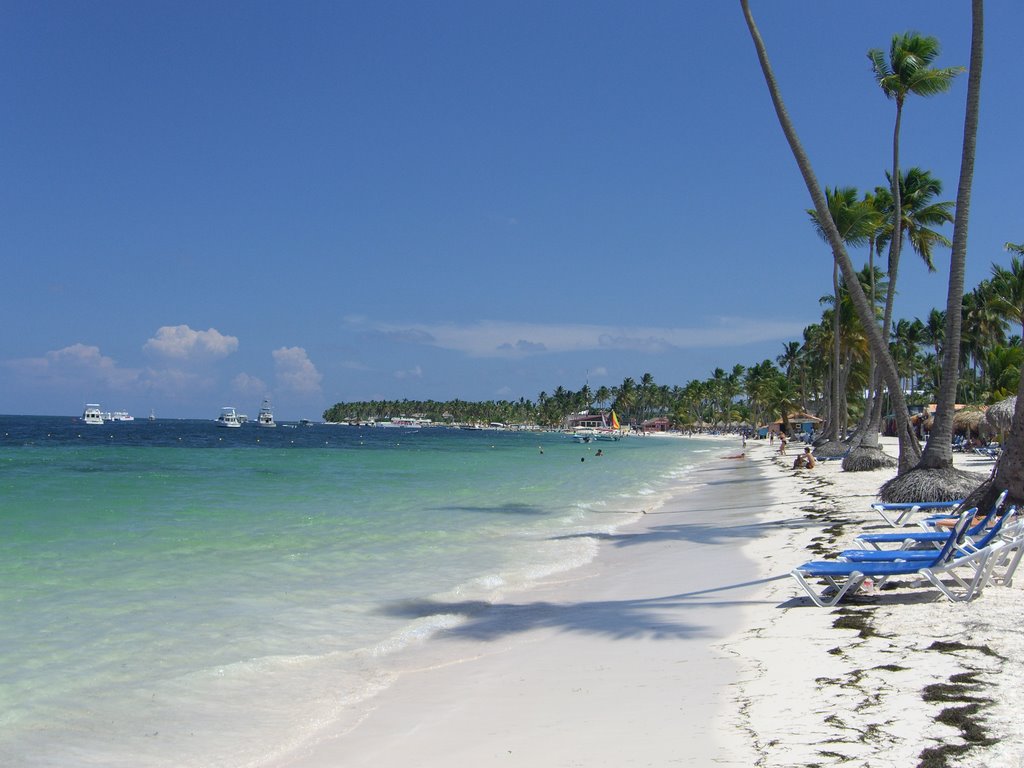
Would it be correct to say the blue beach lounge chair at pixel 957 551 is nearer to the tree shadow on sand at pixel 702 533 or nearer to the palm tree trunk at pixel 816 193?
the tree shadow on sand at pixel 702 533

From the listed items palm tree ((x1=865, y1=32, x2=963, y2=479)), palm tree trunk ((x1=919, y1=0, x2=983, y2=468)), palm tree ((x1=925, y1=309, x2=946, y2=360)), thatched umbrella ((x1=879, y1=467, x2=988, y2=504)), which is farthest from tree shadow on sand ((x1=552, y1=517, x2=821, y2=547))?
palm tree ((x1=925, y1=309, x2=946, y2=360))

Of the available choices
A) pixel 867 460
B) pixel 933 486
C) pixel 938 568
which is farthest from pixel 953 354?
pixel 867 460

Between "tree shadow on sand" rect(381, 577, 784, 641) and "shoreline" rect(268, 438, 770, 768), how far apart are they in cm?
2

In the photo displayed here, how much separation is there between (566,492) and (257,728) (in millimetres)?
19678

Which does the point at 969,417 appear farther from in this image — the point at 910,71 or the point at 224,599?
the point at 224,599

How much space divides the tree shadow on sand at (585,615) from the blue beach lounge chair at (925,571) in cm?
82

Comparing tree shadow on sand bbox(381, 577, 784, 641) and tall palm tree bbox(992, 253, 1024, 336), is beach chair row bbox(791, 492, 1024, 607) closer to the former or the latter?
tree shadow on sand bbox(381, 577, 784, 641)

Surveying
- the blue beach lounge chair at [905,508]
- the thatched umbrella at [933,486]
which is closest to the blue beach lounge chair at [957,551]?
the blue beach lounge chair at [905,508]

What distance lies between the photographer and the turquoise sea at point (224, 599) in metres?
5.55

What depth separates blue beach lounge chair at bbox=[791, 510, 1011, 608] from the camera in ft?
23.3

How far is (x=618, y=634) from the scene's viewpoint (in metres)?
7.32

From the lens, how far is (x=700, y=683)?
5.52 metres

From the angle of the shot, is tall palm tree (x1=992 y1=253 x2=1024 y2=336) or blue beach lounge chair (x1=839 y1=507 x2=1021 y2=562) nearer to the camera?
blue beach lounge chair (x1=839 y1=507 x2=1021 y2=562)

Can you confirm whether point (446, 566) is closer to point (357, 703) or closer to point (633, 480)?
point (357, 703)
